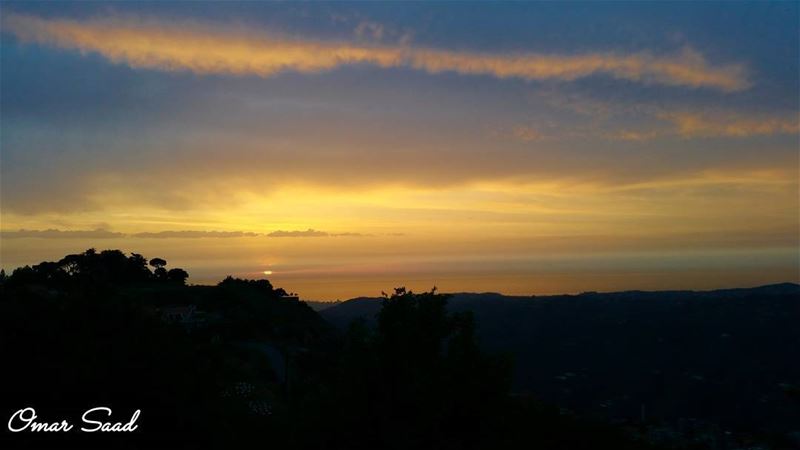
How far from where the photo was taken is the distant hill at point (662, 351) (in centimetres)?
4612

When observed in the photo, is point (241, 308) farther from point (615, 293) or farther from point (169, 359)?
point (615, 293)

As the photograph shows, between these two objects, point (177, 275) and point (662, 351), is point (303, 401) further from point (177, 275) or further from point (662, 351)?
point (177, 275)

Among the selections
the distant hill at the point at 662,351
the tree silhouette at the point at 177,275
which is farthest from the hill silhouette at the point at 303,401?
the tree silhouette at the point at 177,275

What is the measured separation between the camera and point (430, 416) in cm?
1292

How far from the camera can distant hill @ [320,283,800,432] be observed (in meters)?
46.1

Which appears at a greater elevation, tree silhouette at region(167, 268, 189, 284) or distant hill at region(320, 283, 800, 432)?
tree silhouette at region(167, 268, 189, 284)

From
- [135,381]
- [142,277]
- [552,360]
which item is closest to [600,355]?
[552,360]

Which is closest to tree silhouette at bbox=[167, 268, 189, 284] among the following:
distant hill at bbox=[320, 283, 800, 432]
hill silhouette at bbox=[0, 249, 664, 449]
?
distant hill at bbox=[320, 283, 800, 432]

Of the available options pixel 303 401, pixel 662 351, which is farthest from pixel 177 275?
pixel 303 401

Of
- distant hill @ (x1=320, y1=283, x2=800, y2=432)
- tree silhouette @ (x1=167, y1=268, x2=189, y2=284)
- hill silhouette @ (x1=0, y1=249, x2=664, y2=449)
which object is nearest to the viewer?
hill silhouette @ (x1=0, y1=249, x2=664, y2=449)

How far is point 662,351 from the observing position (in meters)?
66.6

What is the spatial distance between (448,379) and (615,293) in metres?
90.5

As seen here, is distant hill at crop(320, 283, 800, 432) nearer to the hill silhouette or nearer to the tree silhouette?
the hill silhouette

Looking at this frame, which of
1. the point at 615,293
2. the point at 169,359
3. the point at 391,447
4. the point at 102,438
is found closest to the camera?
the point at 102,438
